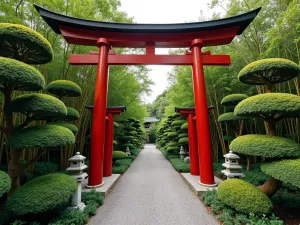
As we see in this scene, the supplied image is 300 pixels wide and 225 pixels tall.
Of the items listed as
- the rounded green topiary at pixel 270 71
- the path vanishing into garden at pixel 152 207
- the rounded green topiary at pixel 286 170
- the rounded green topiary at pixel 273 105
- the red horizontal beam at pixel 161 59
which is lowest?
the path vanishing into garden at pixel 152 207

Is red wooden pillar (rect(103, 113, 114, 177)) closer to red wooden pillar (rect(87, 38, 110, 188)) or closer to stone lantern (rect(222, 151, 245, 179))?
red wooden pillar (rect(87, 38, 110, 188))

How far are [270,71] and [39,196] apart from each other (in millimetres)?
4263

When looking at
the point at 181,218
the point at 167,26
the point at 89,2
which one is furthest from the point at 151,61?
the point at 181,218

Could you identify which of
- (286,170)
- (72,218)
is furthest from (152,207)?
(286,170)

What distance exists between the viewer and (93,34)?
14.0 ft

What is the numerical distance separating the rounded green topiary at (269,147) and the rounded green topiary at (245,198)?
603mm

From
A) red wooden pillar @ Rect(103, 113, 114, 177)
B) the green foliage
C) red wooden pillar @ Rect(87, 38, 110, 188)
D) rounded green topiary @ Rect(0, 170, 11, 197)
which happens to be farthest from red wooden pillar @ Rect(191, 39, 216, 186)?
rounded green topiary @ Rect(0, 170, 11, 197)

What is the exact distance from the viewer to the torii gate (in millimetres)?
3877

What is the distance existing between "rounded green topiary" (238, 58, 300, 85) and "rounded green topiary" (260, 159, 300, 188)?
153 cm

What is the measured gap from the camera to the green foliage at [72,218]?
7.23 ft

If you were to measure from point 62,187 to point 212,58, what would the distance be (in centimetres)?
474

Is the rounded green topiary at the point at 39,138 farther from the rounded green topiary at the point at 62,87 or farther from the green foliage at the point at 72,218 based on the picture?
the rounded green topiary at the point at 62,87

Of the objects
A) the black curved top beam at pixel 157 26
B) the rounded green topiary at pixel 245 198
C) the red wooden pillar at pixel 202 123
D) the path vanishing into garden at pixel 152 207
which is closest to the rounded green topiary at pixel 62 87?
the black curved top beam at pixel 157 26

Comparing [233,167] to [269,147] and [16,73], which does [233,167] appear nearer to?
[269,147]
